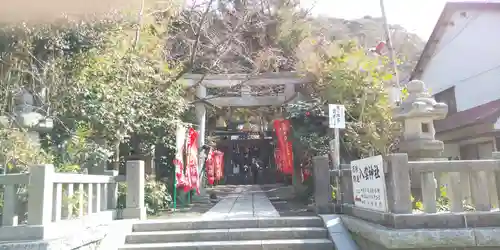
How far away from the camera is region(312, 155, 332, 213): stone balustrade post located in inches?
301

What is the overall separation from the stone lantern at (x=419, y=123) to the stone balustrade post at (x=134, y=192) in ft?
18.2

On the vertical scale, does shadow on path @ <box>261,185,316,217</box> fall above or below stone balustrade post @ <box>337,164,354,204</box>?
below

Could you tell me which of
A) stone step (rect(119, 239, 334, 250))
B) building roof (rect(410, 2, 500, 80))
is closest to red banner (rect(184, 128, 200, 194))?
stone step (rect(119, 239, 334, 250))

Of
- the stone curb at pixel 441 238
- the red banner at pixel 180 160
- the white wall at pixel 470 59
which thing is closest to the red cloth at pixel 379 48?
the white wall at pixel 470 59

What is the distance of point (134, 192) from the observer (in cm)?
767

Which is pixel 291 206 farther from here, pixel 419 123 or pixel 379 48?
pixel 379 48

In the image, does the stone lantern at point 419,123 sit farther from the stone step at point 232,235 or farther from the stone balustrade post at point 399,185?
the stone balustrade post at point 399,185

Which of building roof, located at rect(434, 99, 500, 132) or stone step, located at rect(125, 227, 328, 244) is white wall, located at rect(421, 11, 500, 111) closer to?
building roof, located at rect(434, 99, 500, 132)

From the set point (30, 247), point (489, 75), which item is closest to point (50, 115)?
point (30, 247)

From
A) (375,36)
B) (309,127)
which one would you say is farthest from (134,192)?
(375,36)

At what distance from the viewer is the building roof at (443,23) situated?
47.3ft

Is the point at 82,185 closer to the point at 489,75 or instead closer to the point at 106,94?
the point at 106,94

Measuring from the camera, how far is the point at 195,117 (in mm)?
14273

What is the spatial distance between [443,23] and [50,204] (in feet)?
55.6
